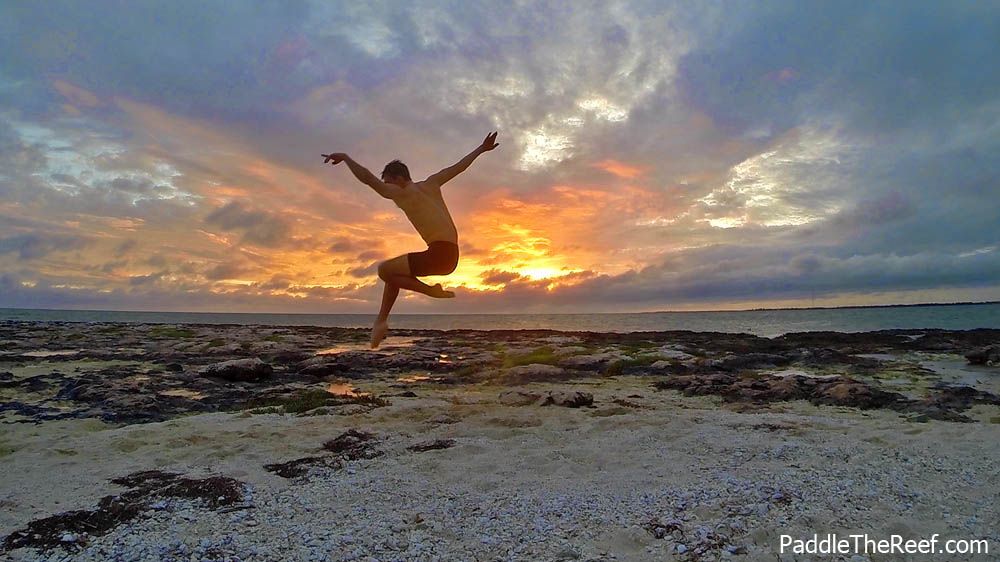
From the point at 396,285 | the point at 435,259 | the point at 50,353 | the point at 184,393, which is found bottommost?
the point at 184,393

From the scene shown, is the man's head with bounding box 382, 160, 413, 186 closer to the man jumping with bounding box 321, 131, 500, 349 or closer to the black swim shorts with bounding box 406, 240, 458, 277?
the man jumping with bounding box 321, 131, 500, 349

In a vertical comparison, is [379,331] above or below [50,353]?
above

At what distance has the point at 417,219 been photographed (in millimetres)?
7914

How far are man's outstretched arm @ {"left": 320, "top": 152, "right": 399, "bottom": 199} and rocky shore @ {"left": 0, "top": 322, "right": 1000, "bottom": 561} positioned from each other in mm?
4150

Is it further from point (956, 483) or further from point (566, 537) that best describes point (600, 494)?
point (956, 483)

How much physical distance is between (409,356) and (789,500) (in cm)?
2403

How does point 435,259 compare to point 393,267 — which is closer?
point 435,259

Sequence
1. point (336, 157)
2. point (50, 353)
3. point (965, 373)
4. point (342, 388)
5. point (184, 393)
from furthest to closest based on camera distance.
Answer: point (50, 353), point (965, 373), point (342, 388), point (184, 393), point (336, 157)

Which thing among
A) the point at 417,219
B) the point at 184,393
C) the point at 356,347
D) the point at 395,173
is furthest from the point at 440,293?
the point at 356,347

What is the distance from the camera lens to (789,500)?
622cm

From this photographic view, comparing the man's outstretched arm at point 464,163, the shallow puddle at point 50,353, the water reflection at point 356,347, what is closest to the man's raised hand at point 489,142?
the man's outstretched arm at point 464,163

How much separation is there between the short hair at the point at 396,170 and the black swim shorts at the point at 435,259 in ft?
3.65

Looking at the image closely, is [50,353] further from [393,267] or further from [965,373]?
[965,373]

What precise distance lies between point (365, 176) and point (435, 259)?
1.57 meters
